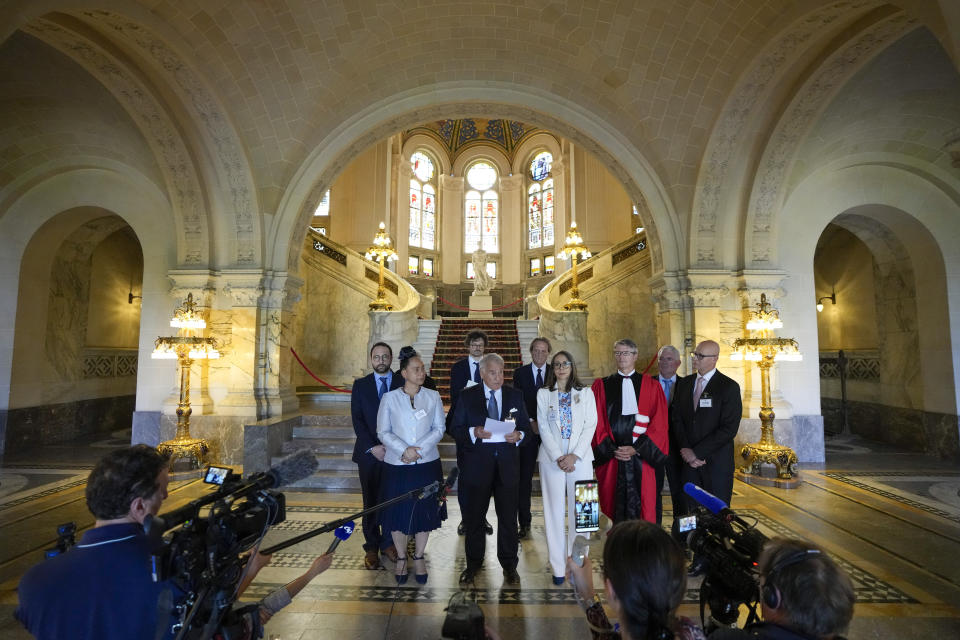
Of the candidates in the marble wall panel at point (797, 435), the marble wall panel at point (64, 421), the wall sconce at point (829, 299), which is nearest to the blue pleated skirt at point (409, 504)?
the marble wall panel at point (797, 435)

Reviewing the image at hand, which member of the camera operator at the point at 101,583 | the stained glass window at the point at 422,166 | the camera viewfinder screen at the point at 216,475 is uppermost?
the stained glass window at the point at 422,166

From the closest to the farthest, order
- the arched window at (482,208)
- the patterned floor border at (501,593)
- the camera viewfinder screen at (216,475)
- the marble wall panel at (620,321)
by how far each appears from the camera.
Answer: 1. the camera viewfinder screen at (216,475)
2. the patterned floor border at (501,593)
3. the marble wall panel at (620,321)
4. the arched window at (482,208)

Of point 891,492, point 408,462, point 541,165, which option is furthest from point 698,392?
point 541,165

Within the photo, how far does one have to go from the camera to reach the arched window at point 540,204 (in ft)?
72.6

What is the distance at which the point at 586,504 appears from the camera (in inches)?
113

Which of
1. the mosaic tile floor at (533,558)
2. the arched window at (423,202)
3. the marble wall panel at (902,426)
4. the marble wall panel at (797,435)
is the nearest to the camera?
the mosaic tile floor at (533,558)

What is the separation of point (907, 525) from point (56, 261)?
1325cm

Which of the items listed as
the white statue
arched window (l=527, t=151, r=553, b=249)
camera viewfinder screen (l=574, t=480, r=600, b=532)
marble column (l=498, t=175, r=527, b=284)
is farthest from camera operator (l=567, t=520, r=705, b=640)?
marble column (l=498, t=175, r=527, b=284)

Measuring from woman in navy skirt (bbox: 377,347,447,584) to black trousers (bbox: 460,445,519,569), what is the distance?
28cm

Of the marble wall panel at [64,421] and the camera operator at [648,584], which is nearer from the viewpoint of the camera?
the camera operator at [648,584]

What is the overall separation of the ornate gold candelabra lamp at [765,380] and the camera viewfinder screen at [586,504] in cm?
431

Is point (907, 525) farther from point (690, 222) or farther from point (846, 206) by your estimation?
point (846, 206)

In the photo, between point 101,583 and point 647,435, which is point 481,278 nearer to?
point 647,435

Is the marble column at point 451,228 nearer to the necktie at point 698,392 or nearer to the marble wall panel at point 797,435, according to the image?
the marble wall panel at point 797,435
